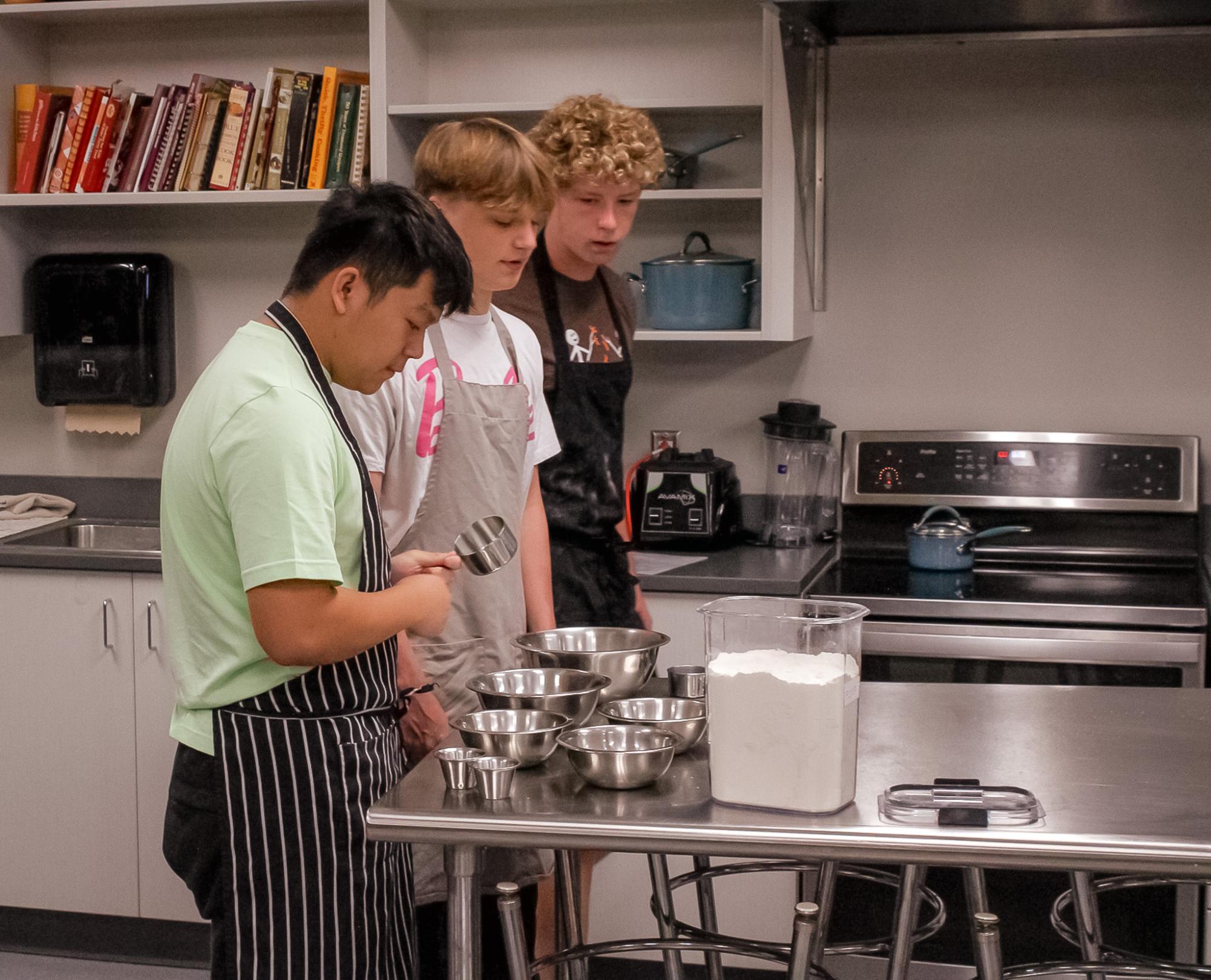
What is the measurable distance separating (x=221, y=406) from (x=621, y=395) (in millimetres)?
1156

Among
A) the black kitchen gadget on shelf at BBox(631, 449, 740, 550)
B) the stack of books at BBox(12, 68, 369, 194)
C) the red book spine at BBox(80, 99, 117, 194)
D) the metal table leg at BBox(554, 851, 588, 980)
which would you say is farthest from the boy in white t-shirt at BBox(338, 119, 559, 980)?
the red book spine at BBox(80, 99, 117, 194)

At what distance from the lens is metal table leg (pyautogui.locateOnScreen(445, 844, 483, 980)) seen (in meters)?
1.32

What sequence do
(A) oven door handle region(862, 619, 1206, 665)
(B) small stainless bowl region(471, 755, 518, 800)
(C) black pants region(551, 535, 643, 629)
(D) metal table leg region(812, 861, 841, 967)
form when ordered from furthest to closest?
(A) oven door handle region(862, 619, 1206, 665) → (C) black pants region(551, 535, 643, 629) → (D) metal table leg region(812, 861, 841, 967) → (B) small stainless bowl region(471, 755, 518, 800)

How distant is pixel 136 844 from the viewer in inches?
117

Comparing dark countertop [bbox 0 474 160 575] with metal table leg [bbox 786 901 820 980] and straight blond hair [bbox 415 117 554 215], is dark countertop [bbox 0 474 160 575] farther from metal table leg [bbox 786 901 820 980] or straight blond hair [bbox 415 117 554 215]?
metal table leg [bbox 786 901 820 980]

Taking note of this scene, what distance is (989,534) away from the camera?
2.90m

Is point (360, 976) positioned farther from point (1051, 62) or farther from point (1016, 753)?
point (1051, 62)

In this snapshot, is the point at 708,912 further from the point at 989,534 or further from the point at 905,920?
the point at 989,534

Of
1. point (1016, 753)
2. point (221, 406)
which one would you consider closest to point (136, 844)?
point (221, 406)

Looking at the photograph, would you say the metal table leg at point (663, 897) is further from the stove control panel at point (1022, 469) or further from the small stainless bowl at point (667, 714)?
the stove control panel at point (1022, 469)

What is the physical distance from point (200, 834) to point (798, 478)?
195cm

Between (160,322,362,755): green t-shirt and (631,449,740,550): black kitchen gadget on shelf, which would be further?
(631,449,740,550): black kitchen gadget on shelf

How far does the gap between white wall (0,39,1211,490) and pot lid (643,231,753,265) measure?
30cm

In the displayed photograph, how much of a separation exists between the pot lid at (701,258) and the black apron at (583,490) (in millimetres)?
666
